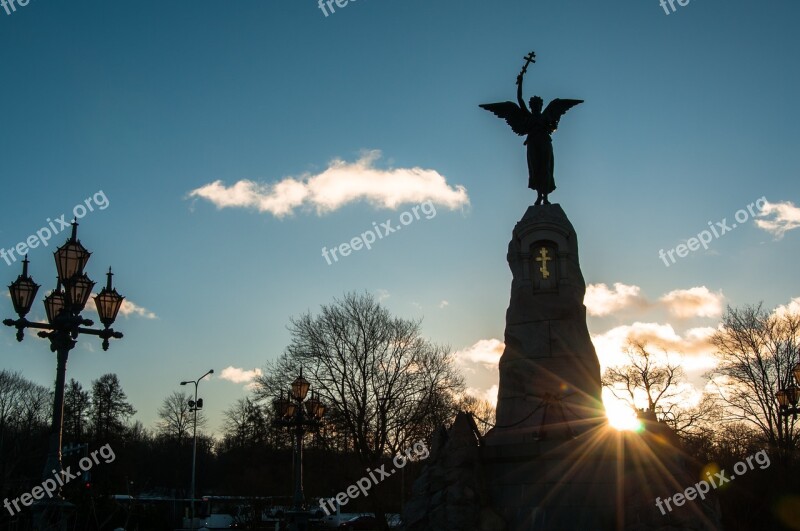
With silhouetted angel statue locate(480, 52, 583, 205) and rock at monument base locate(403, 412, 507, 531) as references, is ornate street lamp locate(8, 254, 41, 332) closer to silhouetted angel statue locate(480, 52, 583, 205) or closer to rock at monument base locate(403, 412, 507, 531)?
rock at monument base locate(403, 412, 507, 531)

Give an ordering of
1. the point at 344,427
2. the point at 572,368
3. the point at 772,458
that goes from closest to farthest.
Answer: the point at 572,368, the point at 772,458, the point at 344,427

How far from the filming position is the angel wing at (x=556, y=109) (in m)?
18.6

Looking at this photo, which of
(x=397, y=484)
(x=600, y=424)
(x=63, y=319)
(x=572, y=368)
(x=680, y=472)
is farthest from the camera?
(x=397, y=484)

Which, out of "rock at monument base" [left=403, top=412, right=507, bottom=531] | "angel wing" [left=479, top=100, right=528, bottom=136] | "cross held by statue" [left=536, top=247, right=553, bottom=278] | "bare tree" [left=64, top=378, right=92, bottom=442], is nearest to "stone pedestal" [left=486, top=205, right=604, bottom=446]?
"cross held by statue" [left=536, top=247, right=553, bottom=278]

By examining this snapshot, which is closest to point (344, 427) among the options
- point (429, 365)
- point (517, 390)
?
point (429, 365)

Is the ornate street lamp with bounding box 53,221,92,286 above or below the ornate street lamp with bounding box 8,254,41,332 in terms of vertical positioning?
above

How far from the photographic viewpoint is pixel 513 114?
740 inches

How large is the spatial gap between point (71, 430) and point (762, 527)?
61.9m

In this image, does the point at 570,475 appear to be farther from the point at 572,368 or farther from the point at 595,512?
the point at 572,368

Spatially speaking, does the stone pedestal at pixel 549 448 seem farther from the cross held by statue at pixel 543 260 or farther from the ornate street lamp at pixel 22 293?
the ornate street lamp at pixel 22 293

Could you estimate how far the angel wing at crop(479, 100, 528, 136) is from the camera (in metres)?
18.7

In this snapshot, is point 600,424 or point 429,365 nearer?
point 600,424

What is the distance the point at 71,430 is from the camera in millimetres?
68125

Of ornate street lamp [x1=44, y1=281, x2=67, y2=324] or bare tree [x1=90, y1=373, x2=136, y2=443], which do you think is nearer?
ornate street lamp [x1=44, y1=281, x2=67, y2=324]
